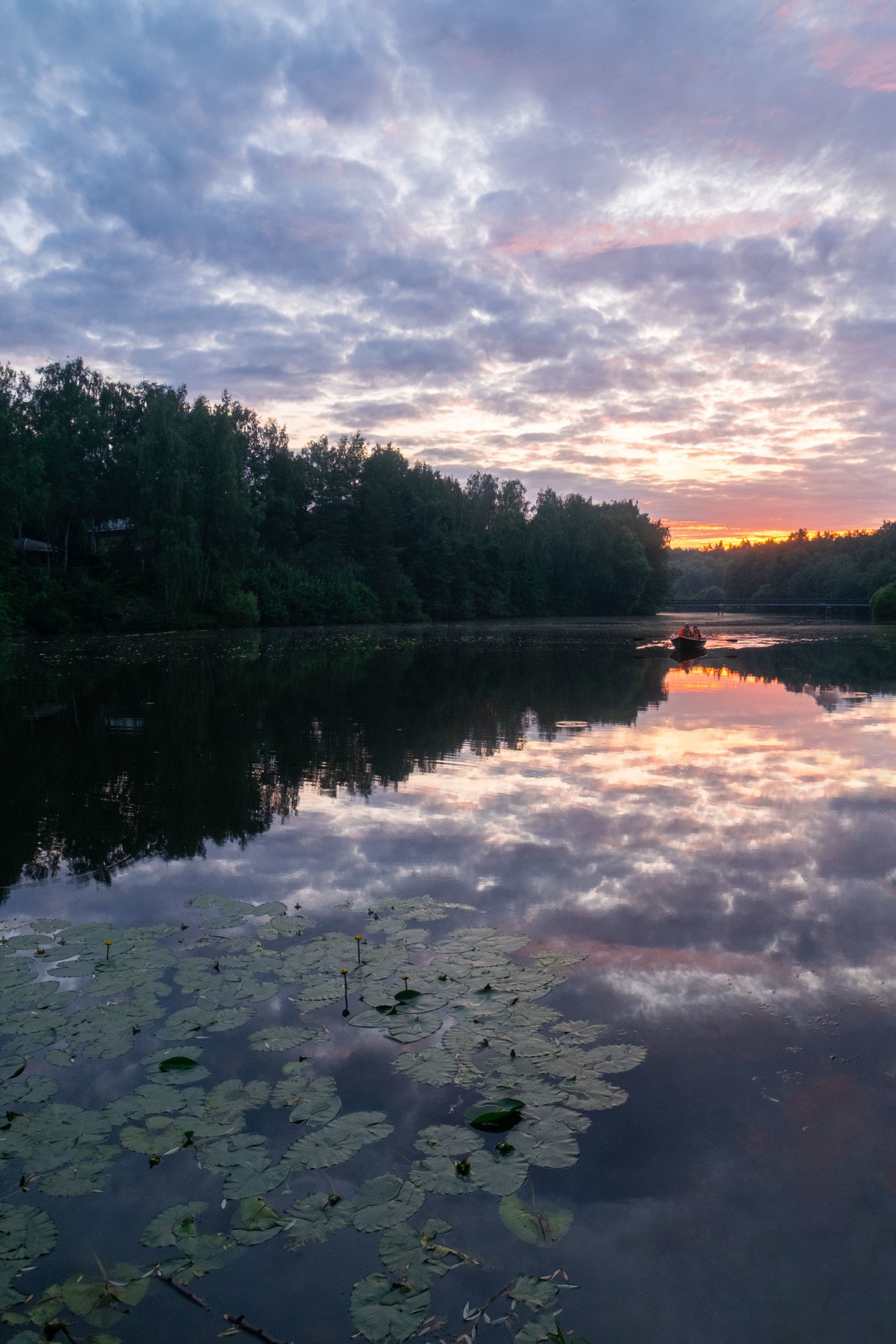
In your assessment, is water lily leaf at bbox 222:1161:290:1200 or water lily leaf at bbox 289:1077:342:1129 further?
water lily leaf at bbox 289:1077:342:1129

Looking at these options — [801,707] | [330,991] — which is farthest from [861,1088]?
[801,707]

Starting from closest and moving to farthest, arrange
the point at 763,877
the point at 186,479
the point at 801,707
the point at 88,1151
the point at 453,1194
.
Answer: the point at 453,1194 < the point at 88,1151 < the point at 763,877 < the point at 801,707 < the point at 186,479

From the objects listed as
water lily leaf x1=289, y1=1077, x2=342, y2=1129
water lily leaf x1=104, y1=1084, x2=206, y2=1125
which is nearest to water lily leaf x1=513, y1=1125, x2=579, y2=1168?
water lily leaf x1=289, y1=1077, x2=342, y2=1129

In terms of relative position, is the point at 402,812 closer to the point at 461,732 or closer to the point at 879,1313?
the point at 461,732

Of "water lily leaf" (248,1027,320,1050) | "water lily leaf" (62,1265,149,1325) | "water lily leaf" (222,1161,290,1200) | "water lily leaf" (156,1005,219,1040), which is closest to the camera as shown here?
"water lily leaf" (62,1265,149,1325)

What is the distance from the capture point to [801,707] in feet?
64.9

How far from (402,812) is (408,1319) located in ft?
23.2

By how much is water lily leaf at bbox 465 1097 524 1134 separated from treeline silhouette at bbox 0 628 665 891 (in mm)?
5008

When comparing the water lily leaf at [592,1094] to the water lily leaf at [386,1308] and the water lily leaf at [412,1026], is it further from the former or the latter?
the water lily leaf at [386,1308]

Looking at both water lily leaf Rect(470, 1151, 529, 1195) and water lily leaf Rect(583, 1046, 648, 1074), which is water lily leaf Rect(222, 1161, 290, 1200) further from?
water lily leaf Rect(583, 1046, 648, 1074)

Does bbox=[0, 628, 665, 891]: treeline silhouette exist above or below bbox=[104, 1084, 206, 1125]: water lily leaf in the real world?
above

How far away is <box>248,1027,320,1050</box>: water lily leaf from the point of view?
4.83 metres

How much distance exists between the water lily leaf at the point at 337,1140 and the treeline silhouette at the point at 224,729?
4686 mm

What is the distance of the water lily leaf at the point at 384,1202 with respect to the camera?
3.46 meters
